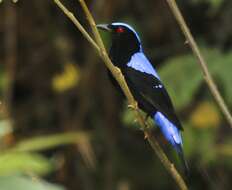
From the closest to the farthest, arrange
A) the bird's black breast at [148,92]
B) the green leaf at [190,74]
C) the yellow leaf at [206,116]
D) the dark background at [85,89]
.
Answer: the bird's black breast at [148,92], the green leaf at [190,74], the yellow leaf at [206,116], the dark background at [85,89]

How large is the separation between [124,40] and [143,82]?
0.29 m

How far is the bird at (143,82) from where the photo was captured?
117 inches

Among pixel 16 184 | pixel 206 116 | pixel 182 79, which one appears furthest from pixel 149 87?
pixel 206 116

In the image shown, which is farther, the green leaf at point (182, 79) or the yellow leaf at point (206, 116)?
the yellow leaf at point (206, 116)

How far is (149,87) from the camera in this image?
3.17m

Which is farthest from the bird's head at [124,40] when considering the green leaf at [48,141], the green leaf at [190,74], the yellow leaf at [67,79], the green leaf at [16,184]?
the yellow leaf at [67,79]

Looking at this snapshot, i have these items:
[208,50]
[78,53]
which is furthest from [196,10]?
[208,50]

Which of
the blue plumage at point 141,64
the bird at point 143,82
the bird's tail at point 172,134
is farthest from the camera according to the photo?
the blue plumage at point 141,64

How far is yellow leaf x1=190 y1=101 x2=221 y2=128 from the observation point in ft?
17.2

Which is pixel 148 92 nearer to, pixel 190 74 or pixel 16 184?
pixel 190 74

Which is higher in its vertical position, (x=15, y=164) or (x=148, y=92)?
(x=15, y=164)

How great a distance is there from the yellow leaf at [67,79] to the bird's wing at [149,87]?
2909 mm

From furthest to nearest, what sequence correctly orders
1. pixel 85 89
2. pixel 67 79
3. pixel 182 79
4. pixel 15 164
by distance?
pixel 85 89, pixel 67 79, pixel 182 79, pixel 15 164

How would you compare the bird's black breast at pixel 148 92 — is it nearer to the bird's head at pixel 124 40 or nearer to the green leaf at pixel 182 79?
the bird's head at pixel 124 40
